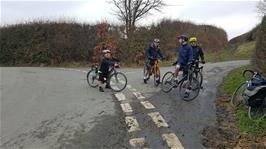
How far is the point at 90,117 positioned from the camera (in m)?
10.6

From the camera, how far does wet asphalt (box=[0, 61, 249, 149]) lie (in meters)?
8.55

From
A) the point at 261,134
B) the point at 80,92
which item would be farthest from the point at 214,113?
the point at 80,92

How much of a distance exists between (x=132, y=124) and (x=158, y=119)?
0.70 meters

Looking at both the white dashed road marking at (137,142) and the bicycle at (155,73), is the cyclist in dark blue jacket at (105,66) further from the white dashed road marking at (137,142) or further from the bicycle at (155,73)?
the white dashed road marking at (137,142)

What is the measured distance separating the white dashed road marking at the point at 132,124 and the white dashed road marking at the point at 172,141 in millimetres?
816

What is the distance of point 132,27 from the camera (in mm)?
33188

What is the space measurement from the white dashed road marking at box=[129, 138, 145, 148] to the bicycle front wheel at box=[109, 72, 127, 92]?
6.71 meters

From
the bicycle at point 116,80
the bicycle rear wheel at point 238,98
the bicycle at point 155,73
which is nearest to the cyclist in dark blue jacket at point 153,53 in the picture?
the bicycle at point 155,73

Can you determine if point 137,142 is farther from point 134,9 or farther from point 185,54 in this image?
point 134,9

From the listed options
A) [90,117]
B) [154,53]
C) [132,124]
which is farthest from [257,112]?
[154,53]

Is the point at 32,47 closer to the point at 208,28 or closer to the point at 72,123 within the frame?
the point at 208,28

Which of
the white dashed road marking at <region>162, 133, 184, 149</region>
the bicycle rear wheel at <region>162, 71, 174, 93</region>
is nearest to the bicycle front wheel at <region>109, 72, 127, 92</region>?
the bicycle rear wheel at <region>162, 71, 174, 93</region>

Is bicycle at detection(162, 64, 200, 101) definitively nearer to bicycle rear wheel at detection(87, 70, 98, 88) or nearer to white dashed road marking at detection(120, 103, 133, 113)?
white dashed road marking at detection(120, 103, 133, 113)

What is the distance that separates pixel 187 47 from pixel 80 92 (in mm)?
4114
